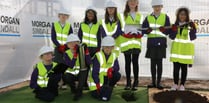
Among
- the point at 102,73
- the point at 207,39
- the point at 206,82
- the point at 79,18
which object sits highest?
the point at 79,18

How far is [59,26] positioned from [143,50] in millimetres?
2019

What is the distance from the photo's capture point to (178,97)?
4844 millimetres

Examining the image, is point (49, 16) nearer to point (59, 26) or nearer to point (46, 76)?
point (59, 26)

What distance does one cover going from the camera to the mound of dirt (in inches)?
187

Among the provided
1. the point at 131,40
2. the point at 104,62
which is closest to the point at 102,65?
the point at 104,62

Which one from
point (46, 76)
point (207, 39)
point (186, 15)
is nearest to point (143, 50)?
point (207, 39)

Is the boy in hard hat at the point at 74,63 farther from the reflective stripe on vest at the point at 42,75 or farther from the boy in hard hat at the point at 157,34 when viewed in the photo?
the boy in hard hat at the point at 157,34

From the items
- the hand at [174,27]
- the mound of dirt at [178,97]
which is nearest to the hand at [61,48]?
the mound of dirt at [178,97]

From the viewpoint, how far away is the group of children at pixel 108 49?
5043 millimetres

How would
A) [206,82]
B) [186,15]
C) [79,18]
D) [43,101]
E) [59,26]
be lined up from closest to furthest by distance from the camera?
1. [43,101]
2. [186,15]
3. [59,26]
4. [206,82]
5. [79,18]

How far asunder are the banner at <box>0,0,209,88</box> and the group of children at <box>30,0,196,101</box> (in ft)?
3.27

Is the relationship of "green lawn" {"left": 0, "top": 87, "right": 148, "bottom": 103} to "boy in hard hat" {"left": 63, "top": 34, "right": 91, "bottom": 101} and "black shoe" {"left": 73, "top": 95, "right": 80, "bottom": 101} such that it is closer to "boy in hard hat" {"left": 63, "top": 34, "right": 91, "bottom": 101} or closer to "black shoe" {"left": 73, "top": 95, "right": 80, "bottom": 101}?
"black shoe" {"left": 73, "top": 95, "right": 80, "bottom": 101}

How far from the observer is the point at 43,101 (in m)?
4.96

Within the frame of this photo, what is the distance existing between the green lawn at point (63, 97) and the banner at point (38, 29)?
72 centimetres
